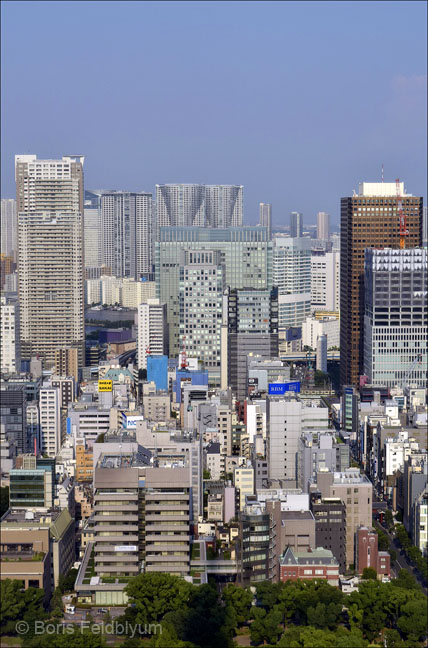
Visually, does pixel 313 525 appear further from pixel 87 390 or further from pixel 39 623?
pixel 87 390

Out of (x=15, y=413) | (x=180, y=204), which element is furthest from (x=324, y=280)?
(x=15, y=413)

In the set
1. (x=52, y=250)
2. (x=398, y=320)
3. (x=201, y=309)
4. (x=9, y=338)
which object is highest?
(x=52, y=250)

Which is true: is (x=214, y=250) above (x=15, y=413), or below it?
above

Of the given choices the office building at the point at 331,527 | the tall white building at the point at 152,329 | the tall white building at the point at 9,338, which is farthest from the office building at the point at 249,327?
the office building at the point at 331,527

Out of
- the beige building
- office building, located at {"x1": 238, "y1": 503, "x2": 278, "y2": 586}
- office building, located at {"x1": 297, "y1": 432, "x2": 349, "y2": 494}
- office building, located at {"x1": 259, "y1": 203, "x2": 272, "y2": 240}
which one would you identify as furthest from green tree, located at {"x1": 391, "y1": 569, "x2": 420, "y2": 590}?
office building, located at {"x1": 259, "y1": 203, "x2": 272, "y2": 240}

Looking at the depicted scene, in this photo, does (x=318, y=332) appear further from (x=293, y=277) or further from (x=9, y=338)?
(x=9, y=338)
